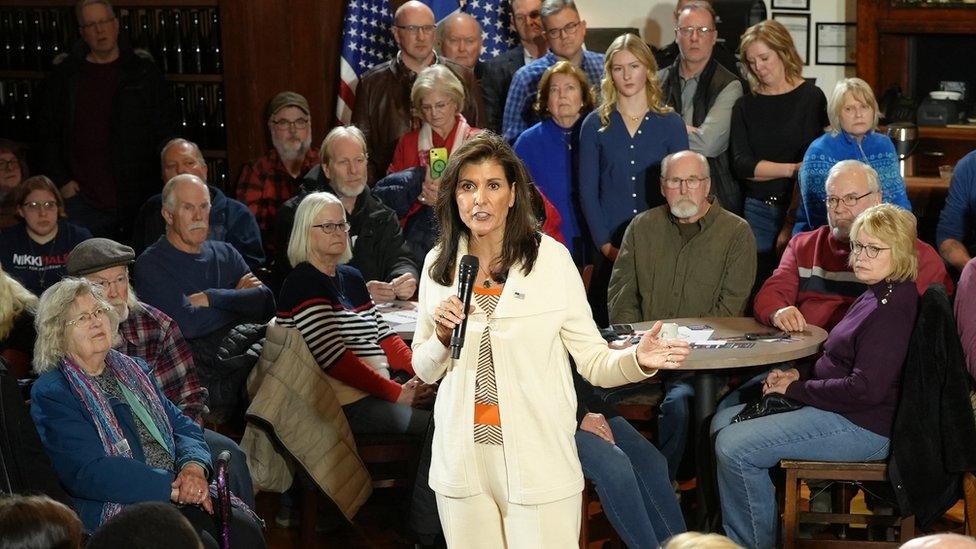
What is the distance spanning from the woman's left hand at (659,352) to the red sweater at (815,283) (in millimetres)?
1821

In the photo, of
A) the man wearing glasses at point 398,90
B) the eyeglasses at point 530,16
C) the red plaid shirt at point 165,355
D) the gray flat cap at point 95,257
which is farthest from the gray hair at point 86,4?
the red plaid shirt at point 165,355

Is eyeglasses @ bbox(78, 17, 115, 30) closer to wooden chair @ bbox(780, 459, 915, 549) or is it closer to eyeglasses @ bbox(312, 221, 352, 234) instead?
eyeglasses @ bbox(312, 221, 352, 234)

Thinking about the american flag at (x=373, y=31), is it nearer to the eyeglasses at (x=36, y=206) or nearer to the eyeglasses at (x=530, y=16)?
the eyeglasses at (x=530, y=16)

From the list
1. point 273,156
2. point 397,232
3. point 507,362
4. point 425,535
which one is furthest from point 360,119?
point 507,362

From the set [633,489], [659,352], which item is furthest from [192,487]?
[659,352]

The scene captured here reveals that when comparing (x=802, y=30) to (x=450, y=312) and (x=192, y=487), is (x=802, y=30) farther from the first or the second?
(x=450, y=312)

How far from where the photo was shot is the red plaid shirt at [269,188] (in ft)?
21.0

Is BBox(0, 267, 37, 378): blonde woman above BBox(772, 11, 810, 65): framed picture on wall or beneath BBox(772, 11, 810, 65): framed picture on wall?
beneath

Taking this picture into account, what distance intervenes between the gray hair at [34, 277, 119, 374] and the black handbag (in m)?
2.03

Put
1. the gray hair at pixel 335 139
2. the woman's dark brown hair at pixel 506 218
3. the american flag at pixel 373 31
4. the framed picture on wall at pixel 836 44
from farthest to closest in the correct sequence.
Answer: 1. the framed picture on wall at pixel 836 44
2. the american flag at pixel 373 31
3. the gray hair at pixel 335 139
4. the woman's dark brown hair at pixel 506 218

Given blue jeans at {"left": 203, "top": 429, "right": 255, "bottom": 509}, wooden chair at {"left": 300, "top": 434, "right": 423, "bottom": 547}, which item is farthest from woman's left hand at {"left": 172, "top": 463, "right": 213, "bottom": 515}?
wooden chair at {"left": 300, "top": 434, "right": 423, "bottom": 547}

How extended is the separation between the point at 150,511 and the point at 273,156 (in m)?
4.01

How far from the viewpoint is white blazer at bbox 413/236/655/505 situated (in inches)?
123

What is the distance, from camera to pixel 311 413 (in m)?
4.45
